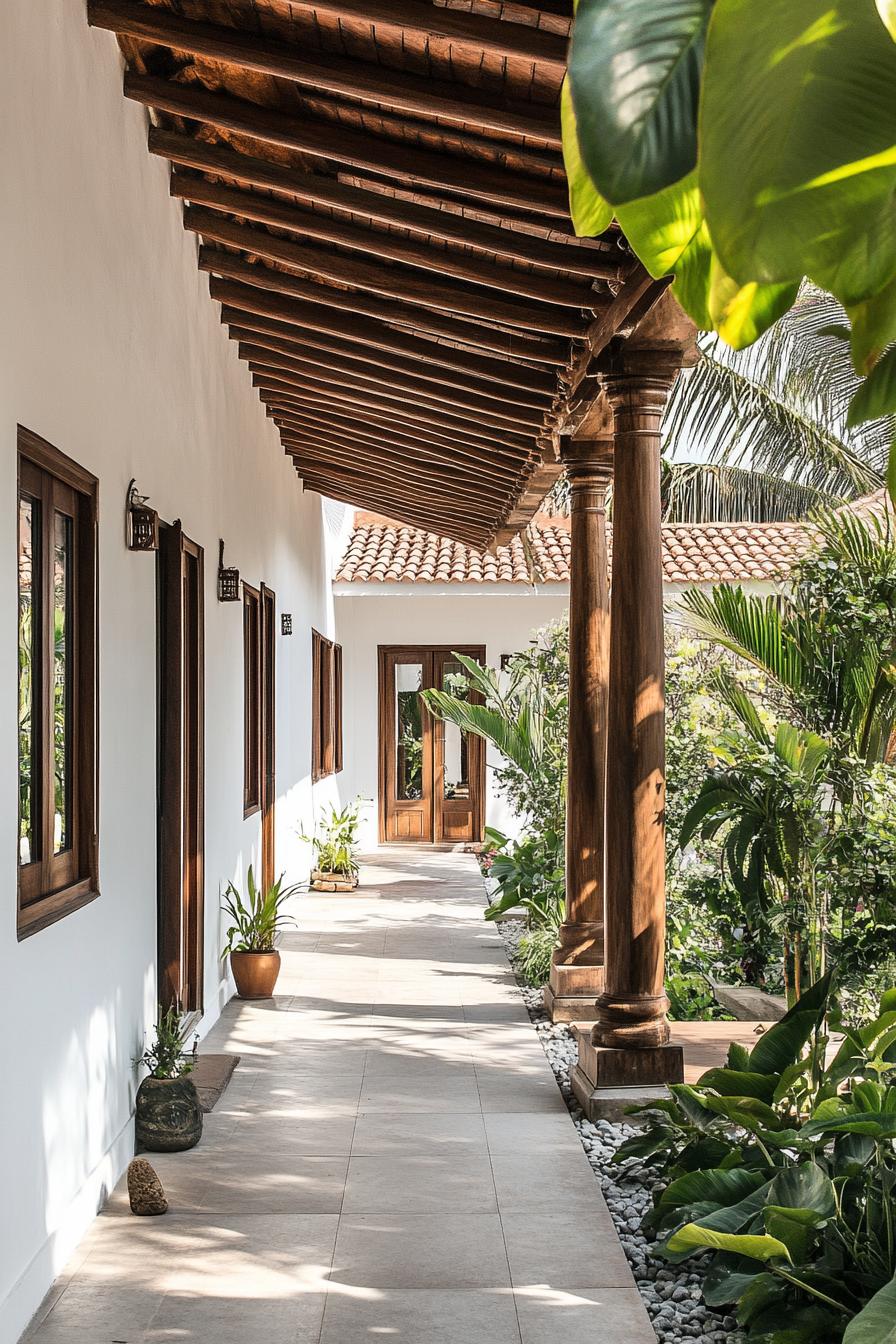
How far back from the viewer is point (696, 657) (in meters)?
10.5

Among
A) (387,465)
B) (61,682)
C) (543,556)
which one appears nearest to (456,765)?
(543,556)

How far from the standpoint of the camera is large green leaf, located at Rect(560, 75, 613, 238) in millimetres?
525

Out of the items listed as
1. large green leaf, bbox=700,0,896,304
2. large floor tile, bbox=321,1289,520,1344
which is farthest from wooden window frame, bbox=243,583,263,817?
large green leaf, bbox=700,0,896,304

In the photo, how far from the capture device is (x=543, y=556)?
17453mm

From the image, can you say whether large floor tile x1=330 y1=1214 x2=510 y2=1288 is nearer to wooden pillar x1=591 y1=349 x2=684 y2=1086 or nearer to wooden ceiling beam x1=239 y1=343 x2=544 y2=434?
wooden pillar x1=591 y1=349 x2=684 y2=1086

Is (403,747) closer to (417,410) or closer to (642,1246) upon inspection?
(417,410)

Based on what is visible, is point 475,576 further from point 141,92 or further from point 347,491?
point 141,92

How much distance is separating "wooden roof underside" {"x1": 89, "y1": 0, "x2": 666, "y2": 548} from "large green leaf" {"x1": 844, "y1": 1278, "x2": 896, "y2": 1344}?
9.67ft

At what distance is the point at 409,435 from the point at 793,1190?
20.7 ft

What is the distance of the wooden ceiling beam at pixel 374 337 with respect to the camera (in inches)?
266

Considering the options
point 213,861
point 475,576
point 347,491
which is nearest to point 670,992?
point 213,861

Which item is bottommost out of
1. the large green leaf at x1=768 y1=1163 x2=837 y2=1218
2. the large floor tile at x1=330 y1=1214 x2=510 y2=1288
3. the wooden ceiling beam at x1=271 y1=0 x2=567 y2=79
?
the large floor tile at x1=330 y1=1214 x2=510 y2=1288

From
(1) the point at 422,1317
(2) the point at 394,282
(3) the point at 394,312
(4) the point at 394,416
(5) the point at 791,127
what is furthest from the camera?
(4) the point at 394,416

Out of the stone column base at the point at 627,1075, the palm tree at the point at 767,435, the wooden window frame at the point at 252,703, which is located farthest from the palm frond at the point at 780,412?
the stone column base at the point at 627,1075
